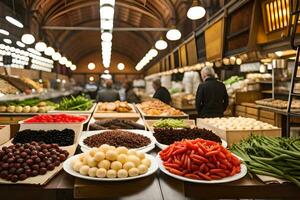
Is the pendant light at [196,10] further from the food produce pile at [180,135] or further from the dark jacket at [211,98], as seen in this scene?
the food produce pile at [180,135]

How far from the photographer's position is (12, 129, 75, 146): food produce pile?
310cm

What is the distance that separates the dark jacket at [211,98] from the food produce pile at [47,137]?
307 centimetres

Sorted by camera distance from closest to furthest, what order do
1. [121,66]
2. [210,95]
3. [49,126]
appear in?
1. [49,126]
2. [210,95]
3. [121,66]

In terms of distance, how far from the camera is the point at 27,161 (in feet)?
7.49

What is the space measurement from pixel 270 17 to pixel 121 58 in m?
28.4

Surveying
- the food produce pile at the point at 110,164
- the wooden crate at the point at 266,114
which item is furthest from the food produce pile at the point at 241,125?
the wooden crate at the point at 266,114

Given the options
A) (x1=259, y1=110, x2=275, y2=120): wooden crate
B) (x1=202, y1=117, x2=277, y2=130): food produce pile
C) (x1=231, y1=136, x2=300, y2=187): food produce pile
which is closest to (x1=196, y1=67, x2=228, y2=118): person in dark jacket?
(x1=259, y1=110, x2=275, y2=120): wooden crate

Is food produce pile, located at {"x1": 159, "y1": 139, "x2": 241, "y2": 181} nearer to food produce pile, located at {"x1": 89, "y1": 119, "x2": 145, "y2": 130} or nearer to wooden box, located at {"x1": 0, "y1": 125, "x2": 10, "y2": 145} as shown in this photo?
food produce pile, located at {"x1": 89, "y1": 119, "x2": 145, "y2": 130}

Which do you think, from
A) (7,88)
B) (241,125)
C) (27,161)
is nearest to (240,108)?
(241,125)

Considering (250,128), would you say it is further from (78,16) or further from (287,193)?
(78,16)

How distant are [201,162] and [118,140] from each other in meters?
0.95

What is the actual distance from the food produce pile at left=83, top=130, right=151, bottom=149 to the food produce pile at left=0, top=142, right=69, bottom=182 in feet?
1.23

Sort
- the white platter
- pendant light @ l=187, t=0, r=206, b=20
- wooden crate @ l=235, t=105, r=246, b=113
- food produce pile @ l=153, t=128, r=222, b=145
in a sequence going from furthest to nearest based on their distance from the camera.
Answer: wooden crate @ l=235, t=105, r=246, b=113 → pendant light @ l=187, t=0, r=206, b=20 → food produce pile @ l=153, t=128, r=222, b=145 → the white platter

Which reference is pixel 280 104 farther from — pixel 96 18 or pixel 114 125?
pixel 96 18
